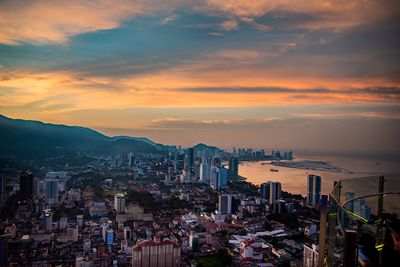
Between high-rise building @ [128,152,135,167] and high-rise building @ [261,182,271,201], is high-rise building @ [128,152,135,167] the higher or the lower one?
the higher one

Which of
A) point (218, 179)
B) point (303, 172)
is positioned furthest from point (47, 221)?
point (303, 172)

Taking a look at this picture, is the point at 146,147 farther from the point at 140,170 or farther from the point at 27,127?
the point at 27,127

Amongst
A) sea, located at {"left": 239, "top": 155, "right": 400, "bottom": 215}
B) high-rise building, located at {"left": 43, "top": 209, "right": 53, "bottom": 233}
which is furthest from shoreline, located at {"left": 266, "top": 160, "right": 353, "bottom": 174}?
high-rise building, located at {"left": 43, "top": 209, "right": 53, "bottom": 233}

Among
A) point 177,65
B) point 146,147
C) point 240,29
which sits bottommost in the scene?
point 146,147

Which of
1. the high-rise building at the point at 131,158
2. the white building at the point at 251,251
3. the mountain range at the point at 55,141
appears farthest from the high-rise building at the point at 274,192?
the high-rise building at the point at 131,158

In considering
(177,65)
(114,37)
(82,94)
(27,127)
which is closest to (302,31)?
(177,65)

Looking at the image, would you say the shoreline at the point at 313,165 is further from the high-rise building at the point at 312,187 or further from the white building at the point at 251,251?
the white building at the point at 251,251

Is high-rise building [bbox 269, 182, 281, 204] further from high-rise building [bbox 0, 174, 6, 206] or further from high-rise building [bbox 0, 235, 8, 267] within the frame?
high-rise building [bbox 0, 235, 8, 267]
